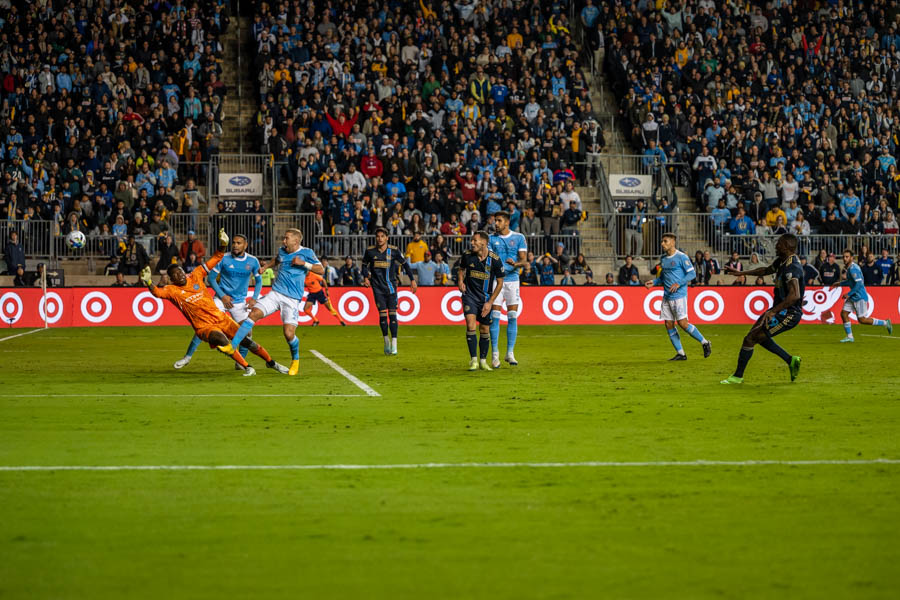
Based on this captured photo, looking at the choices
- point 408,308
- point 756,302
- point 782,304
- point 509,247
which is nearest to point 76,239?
point 408,308

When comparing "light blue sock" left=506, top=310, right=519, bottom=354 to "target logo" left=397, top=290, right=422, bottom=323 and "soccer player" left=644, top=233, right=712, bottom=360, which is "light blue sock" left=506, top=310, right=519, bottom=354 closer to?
"soccer player" left=644, top=233, right=712, bottom=360

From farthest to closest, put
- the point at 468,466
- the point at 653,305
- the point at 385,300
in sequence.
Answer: the point at 653,305 → the point at 385,300 → the point at 468,466

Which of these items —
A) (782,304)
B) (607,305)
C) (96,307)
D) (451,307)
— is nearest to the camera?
(782,304)

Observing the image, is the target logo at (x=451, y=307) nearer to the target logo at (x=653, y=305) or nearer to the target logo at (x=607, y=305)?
the target logo at (x=607, y=305)

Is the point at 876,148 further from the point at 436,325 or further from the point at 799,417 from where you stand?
the point at 799,417

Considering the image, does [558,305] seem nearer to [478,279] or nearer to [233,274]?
[478,279]

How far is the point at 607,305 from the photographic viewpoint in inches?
1181

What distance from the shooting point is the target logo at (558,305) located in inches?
1175

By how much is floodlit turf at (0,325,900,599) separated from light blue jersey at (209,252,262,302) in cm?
264

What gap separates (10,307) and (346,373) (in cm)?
1519

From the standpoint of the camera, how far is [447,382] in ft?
49.4

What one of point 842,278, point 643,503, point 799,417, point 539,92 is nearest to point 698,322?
point 842,278

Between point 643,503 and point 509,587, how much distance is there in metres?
2.09

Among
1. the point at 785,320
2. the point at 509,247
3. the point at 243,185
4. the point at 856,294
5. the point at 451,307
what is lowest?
the point at 451,307
